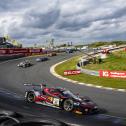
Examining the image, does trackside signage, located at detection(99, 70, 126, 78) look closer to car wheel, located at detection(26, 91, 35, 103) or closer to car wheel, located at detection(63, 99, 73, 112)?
car wheel, located at detection(26, 91, 35, 103)

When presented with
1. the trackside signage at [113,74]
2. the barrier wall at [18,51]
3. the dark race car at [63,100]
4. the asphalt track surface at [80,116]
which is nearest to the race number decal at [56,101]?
the dark race car at [63,100]

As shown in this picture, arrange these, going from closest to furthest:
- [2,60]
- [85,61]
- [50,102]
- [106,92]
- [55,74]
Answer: [50,102]
[106,92]
[55,74]
[85,61]
[2,60]

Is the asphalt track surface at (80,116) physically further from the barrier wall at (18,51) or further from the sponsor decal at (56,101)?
the barrier wall at (18,51)

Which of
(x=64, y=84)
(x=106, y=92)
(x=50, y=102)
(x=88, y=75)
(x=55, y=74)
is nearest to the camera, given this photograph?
(x=50, y=102)

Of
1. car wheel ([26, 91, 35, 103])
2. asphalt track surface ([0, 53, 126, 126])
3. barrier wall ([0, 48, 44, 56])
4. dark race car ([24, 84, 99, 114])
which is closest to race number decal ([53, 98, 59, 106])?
dark race car ([24, 84, 99, 114])

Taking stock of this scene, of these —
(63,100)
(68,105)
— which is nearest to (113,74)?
(63,100)

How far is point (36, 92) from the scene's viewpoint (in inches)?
827

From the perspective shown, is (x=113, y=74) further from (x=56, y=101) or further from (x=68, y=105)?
(x=68, y=105)

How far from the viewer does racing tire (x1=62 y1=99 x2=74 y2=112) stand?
1856 cm

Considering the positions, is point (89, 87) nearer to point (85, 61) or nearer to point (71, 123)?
point (71, 123)

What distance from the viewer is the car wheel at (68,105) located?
61.0 feet

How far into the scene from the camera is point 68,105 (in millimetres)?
18703

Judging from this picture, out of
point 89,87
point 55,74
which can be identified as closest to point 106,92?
point 89,87

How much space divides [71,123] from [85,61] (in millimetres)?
34711
